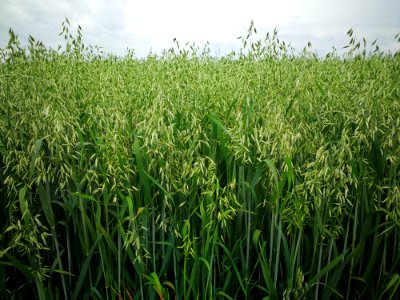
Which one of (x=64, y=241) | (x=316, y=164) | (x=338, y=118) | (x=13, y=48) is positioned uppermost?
(x=13, y=48)

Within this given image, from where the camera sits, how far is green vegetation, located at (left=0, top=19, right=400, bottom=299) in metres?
2.14

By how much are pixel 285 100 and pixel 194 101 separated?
71cm

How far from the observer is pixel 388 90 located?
3336mm

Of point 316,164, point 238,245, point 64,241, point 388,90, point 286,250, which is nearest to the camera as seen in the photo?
point 316,164

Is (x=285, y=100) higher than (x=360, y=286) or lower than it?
higher

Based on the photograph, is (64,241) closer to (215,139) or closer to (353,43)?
(215,139)

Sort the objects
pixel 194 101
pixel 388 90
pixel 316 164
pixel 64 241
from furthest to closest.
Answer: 1. pixel 388 90
2. pixel 194 101
3. pixel 64 241
4. pixel 316 164

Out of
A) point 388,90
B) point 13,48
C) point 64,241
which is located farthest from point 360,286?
point 13,48

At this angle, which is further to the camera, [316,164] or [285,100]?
[285,100]

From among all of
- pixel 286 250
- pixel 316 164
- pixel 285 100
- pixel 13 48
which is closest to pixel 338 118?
pixel 285 100

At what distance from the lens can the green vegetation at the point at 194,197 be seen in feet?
7.03

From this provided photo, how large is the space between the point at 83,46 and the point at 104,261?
2343 mm

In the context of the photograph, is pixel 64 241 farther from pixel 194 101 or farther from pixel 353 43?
pixel 353 43

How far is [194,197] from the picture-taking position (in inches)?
88.3
